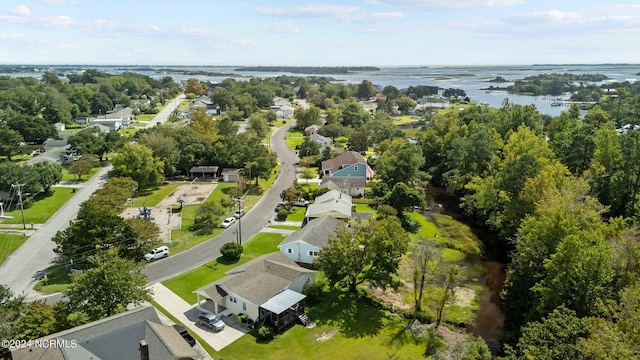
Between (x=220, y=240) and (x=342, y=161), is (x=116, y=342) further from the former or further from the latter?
(x=342, y=161)

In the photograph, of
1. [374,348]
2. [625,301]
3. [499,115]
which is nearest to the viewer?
[625,301]

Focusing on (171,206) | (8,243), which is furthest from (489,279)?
(8,243)

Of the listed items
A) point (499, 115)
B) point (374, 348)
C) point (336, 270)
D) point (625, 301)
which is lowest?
point (374, 348)

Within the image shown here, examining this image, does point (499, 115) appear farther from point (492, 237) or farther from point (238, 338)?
point (238, 338)

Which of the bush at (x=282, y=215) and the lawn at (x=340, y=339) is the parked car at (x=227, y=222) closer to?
the bush at (x=282, y=215)

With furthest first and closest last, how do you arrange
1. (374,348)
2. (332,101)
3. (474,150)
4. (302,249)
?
(332,101) → (474,150) → (302,249) → (374,348)

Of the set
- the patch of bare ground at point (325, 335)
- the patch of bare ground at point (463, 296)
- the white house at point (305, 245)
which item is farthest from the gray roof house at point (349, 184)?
the patch of bare ground at point (325, 335)

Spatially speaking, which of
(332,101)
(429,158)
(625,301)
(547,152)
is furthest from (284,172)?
(332,101)
